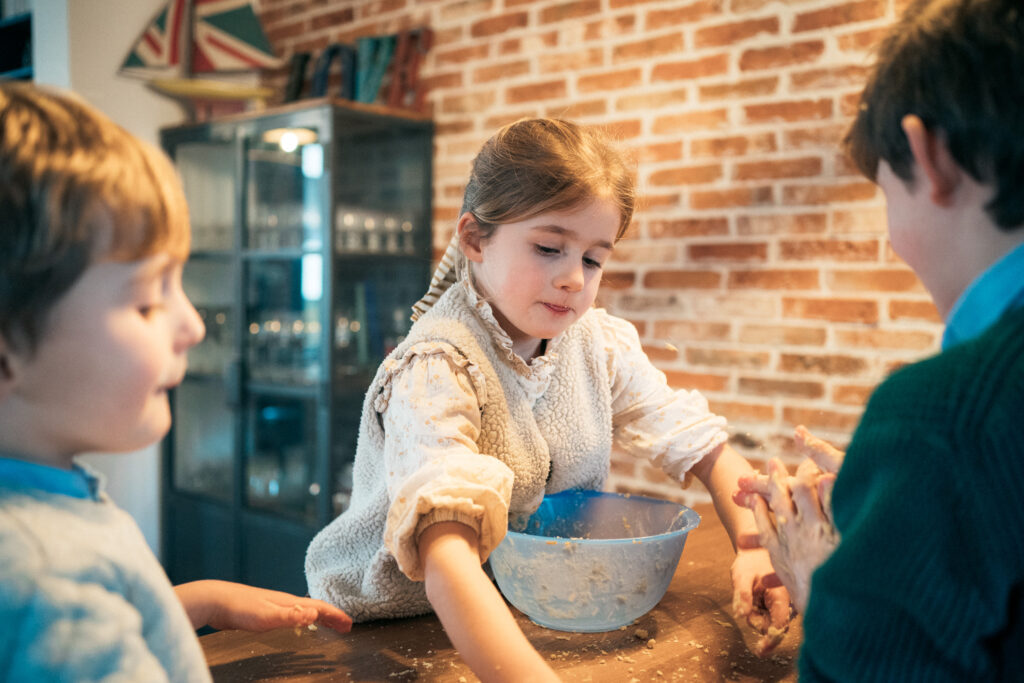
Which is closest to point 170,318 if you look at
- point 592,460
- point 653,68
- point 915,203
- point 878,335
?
point 915,203

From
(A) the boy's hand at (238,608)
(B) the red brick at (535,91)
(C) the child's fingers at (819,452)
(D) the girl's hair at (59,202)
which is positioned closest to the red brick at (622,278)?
(B) the red brick at (535,91)

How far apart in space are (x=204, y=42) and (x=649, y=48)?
2.01 metres

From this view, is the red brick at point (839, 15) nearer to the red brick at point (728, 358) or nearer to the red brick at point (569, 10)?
the red brick at point (569, 10)

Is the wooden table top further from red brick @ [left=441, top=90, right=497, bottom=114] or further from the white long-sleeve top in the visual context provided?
red brick @ [left=441, top=90, right=497, bottom=114]

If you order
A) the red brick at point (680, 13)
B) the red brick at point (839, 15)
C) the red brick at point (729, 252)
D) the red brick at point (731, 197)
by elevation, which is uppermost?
the red brick at point (680, 13)

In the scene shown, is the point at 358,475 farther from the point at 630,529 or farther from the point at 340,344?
the point at 340,344

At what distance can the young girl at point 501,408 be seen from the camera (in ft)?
2.66

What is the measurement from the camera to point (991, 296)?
560mm

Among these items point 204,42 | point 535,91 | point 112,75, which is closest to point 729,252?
point 535,91

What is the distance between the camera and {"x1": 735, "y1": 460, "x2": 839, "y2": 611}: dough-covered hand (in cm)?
72

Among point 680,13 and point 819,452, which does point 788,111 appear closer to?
point 680,13

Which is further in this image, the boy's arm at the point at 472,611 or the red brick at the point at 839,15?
the red brick at the point at 839,15

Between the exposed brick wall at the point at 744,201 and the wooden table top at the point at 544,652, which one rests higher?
the exposed brick wall at the point at 744,201

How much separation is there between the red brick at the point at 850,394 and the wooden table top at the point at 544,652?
1296mm
